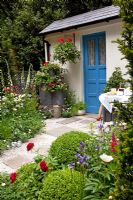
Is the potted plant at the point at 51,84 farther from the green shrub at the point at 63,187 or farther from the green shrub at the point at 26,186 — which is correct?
the green shrub at the point at 63,187

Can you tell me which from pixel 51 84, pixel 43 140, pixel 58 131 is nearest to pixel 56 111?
pixel 51 84

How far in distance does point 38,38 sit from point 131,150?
12124 millimetres

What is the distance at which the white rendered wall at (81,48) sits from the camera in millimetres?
8391

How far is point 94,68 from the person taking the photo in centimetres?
928

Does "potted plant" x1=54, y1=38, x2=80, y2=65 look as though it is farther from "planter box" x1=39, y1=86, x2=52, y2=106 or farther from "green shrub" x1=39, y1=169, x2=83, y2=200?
"green shrub" x1=39, y1=169, x2=83, y2=200

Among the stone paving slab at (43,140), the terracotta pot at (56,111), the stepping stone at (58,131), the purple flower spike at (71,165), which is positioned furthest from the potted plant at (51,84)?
the purple flower spike at (71,165)

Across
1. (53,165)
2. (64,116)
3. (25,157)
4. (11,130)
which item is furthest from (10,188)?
(64,116)

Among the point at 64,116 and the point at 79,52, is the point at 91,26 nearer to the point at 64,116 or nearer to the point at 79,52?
the point at 79,52

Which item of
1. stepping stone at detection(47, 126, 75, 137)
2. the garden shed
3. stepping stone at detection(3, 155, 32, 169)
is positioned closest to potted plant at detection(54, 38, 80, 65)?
the garden shed

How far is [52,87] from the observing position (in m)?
9.41

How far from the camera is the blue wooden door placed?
29.8 feet

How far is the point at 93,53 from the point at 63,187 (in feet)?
22.3

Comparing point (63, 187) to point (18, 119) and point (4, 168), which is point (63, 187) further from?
point (18, 119)

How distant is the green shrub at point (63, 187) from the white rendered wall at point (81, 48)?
5542mm
